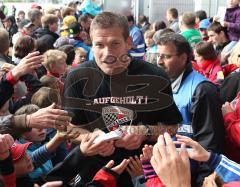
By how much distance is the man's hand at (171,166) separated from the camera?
188 cm

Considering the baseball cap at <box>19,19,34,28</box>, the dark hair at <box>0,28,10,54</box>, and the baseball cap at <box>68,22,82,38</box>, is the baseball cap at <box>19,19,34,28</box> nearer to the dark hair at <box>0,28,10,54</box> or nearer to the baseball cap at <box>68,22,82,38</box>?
the baseball cap at <box>68,22,82,38</box>

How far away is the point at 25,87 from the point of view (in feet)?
15.0

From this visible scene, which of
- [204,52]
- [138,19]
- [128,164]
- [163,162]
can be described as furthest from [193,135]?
[138,19]

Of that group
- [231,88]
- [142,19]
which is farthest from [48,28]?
[231,88]

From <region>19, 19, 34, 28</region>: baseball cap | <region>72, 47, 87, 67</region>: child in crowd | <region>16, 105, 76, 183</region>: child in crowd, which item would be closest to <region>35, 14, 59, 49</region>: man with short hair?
<region>19, 19, 34, 28</region>: baseball cap

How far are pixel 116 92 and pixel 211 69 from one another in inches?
117

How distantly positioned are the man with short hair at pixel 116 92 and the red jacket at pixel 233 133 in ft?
1.87

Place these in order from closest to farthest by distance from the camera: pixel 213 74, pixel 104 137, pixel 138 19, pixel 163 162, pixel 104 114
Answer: pixel 163 162 < pixel 104 137 < pixel 104 114 < pixel 213 74 < pixel 138 19

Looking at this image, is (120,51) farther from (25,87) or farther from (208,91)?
(25,87)

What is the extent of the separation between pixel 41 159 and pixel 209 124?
1.18 meters

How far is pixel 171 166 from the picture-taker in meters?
1.89

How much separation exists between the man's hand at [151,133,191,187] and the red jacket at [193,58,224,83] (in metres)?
3.41

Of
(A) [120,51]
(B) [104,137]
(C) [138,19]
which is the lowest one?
(C) [138,19]

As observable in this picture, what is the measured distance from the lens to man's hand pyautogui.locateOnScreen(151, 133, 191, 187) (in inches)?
73.9
